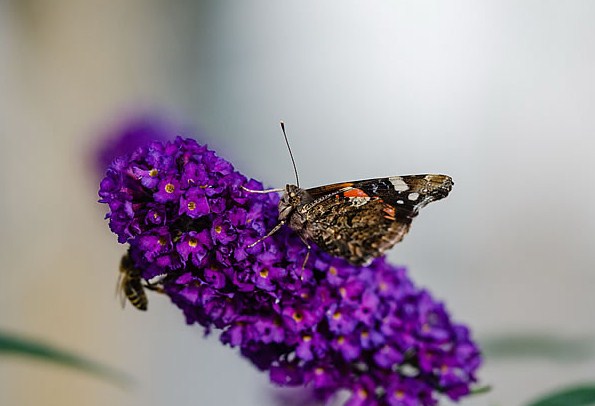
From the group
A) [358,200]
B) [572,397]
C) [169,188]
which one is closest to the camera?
[169,188]

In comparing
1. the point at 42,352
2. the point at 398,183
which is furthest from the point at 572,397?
the point at 42,352

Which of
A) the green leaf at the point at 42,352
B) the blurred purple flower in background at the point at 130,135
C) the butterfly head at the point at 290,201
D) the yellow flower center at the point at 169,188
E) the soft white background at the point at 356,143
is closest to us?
the yellow flower center at the point at 169,188

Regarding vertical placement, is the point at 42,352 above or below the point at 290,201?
below

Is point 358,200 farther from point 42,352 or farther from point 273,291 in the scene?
point 42,352

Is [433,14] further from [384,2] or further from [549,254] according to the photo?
[549,254]

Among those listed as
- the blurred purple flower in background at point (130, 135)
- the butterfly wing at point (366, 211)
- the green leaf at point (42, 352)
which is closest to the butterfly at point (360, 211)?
the butterfly wing at point (366, 211)

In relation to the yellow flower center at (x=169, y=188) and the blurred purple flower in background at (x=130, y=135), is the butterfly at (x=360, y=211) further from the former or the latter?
the blurred purple flower in background at (x=130, y=135)

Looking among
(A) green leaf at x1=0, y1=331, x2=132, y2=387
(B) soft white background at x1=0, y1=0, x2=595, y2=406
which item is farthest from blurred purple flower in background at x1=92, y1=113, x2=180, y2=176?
(A) green leaf at x1=0, y1=331, x2=132, y2=387

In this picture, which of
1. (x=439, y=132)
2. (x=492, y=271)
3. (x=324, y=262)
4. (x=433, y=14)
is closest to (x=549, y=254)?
(x=492, y=271)
